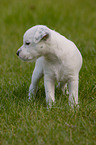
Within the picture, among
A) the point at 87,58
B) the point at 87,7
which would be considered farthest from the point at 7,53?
the point at 87,7

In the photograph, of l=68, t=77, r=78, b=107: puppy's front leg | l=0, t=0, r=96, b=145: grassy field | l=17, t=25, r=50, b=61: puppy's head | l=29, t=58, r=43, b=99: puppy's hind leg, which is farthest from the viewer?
l=29, t=58, r=43, b=99: puppy's hind leg

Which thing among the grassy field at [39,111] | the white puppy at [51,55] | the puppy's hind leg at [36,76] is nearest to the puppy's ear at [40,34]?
the white puppy at [51,55]

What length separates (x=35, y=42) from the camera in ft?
8.52

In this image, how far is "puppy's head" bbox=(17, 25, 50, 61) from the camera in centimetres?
258

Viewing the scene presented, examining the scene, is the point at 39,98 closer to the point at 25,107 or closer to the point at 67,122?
the point at 25,107

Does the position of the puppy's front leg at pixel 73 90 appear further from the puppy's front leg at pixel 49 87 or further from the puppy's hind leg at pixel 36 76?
the puppy's hind leg at pixel 36 76

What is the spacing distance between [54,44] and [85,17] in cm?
547

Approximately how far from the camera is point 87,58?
4590 mm

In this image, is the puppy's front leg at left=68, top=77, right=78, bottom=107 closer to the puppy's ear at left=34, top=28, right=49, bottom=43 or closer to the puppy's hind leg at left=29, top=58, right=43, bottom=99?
the puppy's hind leg at left=29, top=58, right=43, bottom=99

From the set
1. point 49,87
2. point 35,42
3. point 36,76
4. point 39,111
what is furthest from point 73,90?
point 35,42

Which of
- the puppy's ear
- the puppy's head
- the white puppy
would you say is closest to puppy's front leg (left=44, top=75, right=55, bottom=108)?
the white puppy

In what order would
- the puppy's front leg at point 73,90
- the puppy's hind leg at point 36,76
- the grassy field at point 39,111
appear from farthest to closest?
1. the puppy's hind leg at point 36,76
2. the puppy's front leg at point 73,90
3. the grassy field at point 39,111

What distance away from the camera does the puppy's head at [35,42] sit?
2.58 meters

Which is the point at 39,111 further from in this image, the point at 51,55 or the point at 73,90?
the point at 51,55
